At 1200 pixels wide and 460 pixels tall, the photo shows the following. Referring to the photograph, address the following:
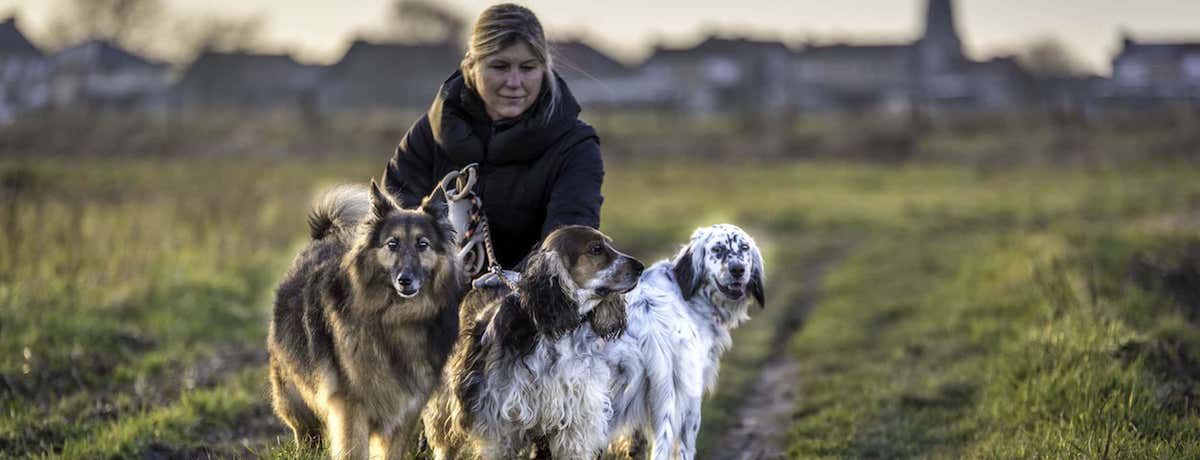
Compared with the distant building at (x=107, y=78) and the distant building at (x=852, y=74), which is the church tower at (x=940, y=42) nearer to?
the distant building at (x=852, y=74)

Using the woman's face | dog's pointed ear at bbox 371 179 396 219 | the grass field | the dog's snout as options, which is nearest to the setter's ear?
the dog's snout

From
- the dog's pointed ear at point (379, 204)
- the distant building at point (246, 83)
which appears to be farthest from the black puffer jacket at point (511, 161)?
the distant building at point (246, 83)

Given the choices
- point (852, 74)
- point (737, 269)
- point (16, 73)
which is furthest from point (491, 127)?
point (852, 74)

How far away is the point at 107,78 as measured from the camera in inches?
2105

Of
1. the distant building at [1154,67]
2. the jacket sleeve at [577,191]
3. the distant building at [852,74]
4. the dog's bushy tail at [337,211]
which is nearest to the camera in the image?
the jacket sleeve at [577,191]

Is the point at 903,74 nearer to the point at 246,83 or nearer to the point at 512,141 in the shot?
the point at 246,83

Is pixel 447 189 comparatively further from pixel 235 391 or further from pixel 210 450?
pixel 235 391

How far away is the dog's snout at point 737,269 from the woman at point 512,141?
41.4 inches

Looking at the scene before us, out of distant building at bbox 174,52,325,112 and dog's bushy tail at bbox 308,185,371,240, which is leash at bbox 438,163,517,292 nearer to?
dog's bushy tail at bbox 308,185,371,240

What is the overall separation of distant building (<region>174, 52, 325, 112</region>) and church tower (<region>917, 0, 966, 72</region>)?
148 ft

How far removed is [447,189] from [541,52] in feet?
3.11

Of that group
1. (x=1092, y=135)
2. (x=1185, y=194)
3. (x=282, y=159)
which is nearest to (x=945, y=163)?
(x=1092, y=135)

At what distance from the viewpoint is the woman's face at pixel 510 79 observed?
577 cm

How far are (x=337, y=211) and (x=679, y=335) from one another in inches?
80.9
